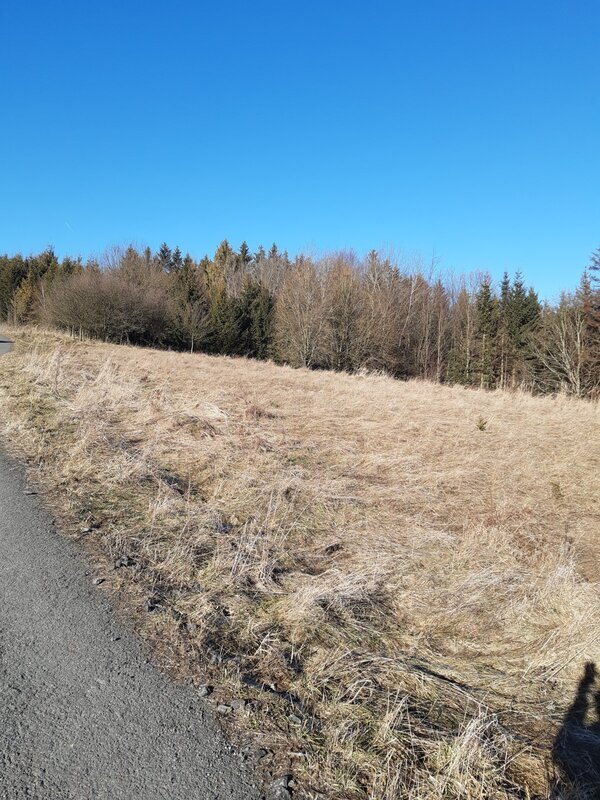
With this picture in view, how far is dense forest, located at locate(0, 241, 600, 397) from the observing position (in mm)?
30547

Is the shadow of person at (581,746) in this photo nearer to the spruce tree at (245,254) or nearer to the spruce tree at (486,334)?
the spruce tree at (486,334)

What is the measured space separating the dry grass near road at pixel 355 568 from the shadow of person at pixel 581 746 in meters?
0.08

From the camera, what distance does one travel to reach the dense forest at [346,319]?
1203 inches

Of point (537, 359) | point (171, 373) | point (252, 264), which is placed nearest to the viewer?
point (171, 373)

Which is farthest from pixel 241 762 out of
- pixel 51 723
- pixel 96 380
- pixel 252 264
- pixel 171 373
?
pixel 252 264

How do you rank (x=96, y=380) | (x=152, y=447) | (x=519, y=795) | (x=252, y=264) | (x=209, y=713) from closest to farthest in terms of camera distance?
(x=519, y=795) → (x=209, y=713) → (x=152, y=447) → (x=96, y=380) → (x=252, y=264)

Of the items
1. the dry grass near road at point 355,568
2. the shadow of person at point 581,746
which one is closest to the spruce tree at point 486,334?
the dry grass near road at point 355,568

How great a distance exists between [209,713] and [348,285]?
33.1 meters

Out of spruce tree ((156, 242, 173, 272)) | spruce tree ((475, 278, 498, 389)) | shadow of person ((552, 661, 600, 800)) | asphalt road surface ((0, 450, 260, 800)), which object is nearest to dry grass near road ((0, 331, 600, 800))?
shadow of person ((552, 661, 600, 800))

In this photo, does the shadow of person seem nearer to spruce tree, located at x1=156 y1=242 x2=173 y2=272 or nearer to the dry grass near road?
the dry grass near road

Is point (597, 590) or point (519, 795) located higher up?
point (597, 590)

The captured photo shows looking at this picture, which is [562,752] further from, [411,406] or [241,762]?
[411,406]

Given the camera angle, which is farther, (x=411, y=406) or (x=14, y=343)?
(x=14, y=343)

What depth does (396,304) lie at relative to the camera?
39875 mm
